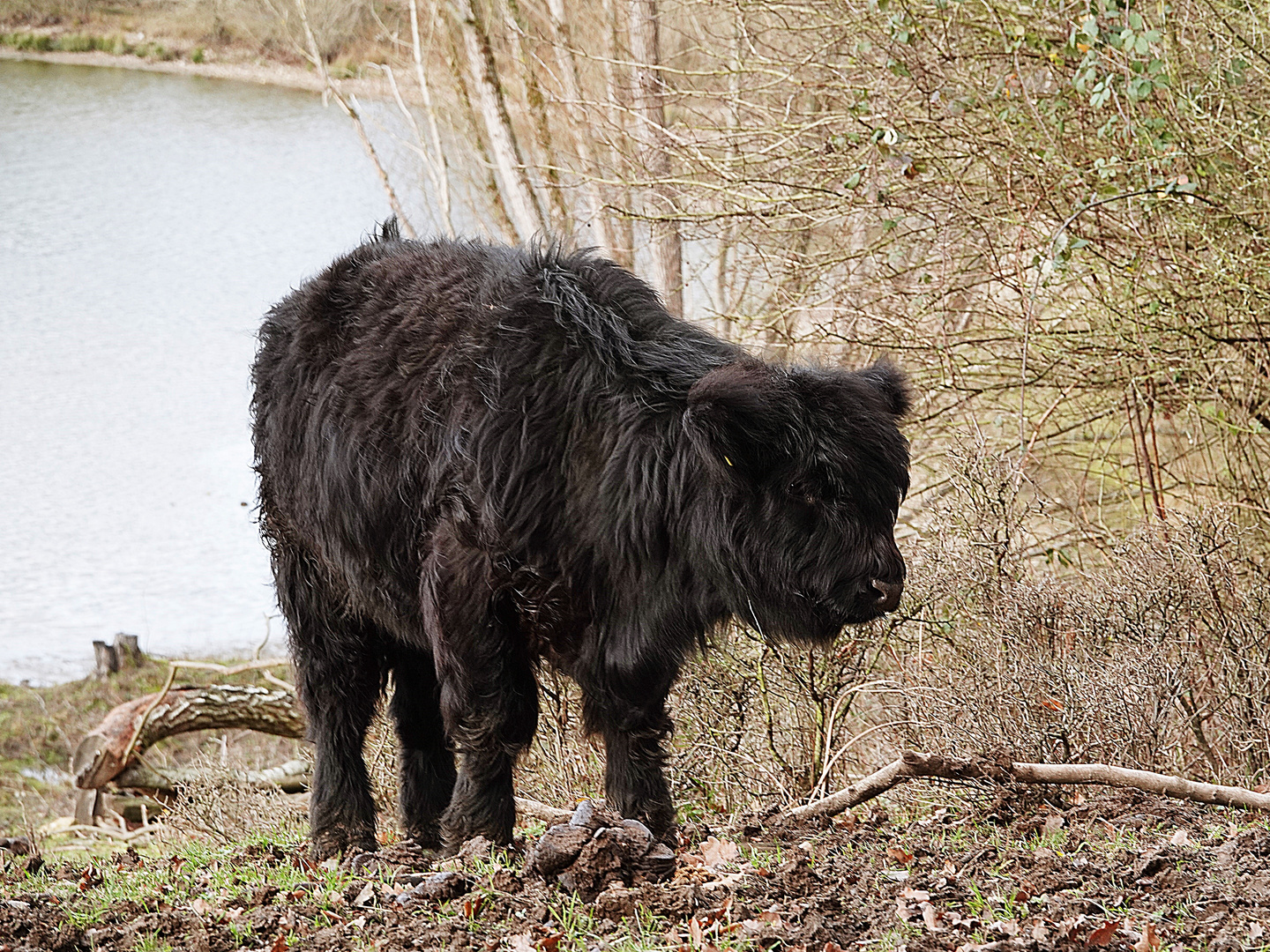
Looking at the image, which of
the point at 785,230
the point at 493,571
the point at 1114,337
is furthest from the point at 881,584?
the point at 785,230

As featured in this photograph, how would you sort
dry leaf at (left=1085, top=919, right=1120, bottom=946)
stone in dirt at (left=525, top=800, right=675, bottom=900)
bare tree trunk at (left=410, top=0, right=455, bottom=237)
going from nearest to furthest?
dry leaf at (left=1085, top=919, right=1120, bottom=946) → stone in dirt at (left=525, top=800, right=675, bottom=900) → bare tree trunk at (left=410, top=0, right=455, bottom=237)

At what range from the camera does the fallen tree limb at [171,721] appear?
1070 centimetres

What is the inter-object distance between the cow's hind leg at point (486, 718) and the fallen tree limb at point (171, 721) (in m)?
6.81

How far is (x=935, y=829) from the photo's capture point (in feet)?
16.0

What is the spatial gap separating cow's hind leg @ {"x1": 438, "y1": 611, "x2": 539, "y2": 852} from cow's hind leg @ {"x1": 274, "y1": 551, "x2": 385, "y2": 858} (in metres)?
0.94

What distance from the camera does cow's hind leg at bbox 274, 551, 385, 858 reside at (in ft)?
17.5

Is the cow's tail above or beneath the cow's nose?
above

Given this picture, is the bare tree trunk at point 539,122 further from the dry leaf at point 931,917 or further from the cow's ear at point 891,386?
the dry leaf at point 931,917

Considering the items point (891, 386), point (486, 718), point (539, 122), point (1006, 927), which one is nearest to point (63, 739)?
point (539, 122)

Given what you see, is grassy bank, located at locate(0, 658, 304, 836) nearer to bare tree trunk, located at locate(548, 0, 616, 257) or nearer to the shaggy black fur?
bare tree trunk, located at locate(548, 0, 616, 257)

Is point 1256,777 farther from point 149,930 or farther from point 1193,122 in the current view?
point 149,930

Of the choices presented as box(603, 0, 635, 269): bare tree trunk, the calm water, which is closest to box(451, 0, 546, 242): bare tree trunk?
box(603, 0, 635, 269): bare tree trunk

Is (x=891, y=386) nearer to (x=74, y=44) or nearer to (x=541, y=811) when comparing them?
(x=541, y=811)

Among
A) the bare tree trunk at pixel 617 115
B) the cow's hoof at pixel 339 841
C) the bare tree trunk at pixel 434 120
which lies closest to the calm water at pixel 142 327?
the bare tree trunk at pixel 434 120
